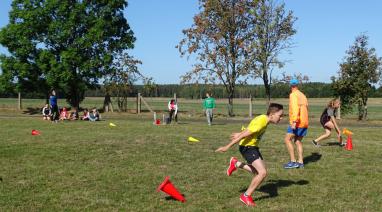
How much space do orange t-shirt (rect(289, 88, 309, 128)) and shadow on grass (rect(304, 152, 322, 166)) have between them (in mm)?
1087

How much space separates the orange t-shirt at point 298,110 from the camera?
1089 centimetres

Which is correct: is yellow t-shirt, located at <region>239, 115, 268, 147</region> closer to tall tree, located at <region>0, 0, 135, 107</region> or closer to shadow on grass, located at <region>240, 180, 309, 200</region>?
shadow on grass, located at <region>240, 180, 309, 200</region>

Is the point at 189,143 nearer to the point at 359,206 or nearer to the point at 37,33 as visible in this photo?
the point at 359,206

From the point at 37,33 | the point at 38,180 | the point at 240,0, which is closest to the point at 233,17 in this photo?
the point at 240,0

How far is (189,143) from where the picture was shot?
1518 cm

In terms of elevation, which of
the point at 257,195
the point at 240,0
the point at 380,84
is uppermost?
the point at 240,0

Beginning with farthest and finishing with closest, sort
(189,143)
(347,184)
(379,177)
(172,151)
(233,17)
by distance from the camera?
(233,17), (189,143), (172,151), (379,177), (347,184)

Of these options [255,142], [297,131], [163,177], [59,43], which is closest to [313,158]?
[297,131]

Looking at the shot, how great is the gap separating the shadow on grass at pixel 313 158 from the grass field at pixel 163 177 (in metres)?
0.02

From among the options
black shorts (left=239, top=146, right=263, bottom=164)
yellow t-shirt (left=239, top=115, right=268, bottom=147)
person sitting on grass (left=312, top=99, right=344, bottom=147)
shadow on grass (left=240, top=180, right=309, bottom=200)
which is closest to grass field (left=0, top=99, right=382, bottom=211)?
shadow on grass (left=240, top=180, right=309, bottom=200)

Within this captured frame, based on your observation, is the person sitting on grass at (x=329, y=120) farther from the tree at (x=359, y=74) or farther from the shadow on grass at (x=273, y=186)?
the tree at (x=359, y=74)

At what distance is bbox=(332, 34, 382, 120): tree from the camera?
3125cm

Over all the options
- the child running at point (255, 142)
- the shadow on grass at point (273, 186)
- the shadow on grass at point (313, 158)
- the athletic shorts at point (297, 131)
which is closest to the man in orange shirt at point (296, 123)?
the athletic shorts at point (297, 131)

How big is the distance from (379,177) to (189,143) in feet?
21.9
